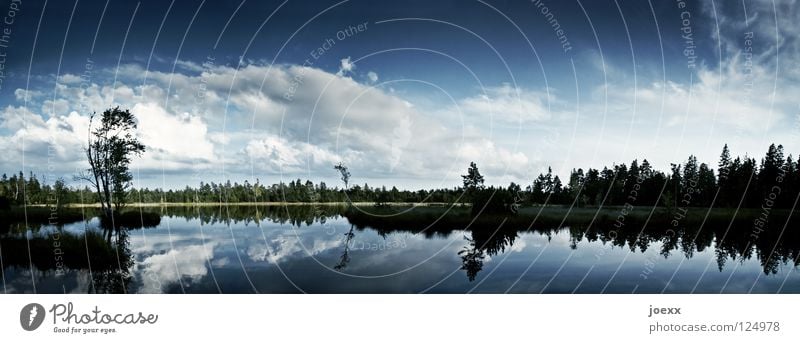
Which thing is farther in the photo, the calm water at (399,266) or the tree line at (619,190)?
the tree line at (619,190)

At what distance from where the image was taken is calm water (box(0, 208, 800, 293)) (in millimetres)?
12656

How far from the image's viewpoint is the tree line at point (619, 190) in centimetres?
2311

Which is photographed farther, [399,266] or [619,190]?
[619,190]

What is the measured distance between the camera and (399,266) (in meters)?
14.6

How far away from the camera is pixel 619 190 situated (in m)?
41.2

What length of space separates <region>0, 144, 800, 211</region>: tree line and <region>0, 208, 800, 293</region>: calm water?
3.54 metres

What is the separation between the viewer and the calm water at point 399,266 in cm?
1266

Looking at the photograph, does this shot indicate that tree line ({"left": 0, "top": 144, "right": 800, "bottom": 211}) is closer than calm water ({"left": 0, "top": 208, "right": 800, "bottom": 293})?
No

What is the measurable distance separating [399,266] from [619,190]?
33.1 metres

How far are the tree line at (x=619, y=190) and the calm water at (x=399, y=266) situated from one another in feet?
11.6
